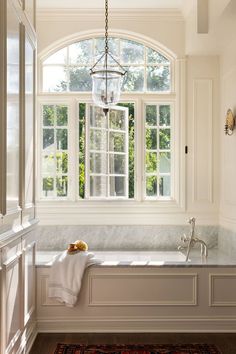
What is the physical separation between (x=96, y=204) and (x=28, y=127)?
5.56 feet

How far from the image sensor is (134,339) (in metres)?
4.07

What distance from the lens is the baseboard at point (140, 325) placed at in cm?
422

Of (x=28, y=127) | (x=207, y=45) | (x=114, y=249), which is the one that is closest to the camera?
(x=28, y=127)

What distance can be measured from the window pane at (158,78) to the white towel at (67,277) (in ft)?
6.70

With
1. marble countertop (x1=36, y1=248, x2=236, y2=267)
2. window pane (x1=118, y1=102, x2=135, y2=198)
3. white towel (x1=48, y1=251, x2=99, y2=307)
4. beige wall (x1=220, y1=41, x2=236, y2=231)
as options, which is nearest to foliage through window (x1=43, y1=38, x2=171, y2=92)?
window pane (x1=118, y1=102, x2=135, y2=198)

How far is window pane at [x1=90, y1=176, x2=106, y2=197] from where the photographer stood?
5287mm

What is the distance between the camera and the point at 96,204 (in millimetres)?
5230

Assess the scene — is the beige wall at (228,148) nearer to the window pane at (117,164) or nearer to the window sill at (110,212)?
the window sill at (110,212)

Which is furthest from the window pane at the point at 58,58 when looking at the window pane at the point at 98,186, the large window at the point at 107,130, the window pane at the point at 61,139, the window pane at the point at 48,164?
the window pane at the point at 98,186

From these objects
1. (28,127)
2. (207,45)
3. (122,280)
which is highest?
(207,45)

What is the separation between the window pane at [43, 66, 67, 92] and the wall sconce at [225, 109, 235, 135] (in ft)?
5.58

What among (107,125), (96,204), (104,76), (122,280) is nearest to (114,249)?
(96,204)

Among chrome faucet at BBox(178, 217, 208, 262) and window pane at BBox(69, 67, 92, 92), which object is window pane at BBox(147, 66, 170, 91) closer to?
window pane at BBox(69, 67, 92, 92)

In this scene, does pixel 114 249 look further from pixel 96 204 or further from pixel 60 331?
pixel 60 331
